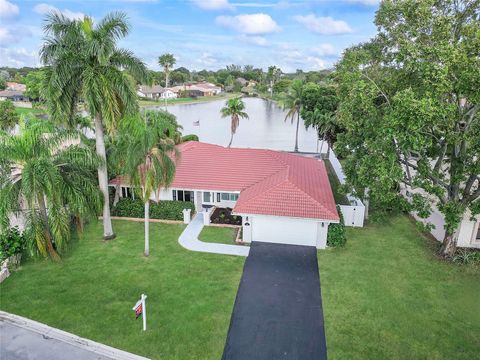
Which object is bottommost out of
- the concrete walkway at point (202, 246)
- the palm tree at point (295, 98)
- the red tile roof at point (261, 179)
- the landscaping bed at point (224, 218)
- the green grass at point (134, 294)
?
the green grass at point (134, 294)

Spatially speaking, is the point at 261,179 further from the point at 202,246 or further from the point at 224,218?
the point at 202,246

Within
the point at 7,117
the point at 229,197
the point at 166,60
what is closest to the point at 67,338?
the point at 229,197

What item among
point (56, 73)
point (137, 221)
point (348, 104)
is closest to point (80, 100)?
point (56, 73)

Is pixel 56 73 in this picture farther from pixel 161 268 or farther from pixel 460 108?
pixel 460 108

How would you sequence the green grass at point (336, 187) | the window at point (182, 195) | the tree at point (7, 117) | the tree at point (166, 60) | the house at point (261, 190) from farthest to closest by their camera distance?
1. the tree at point (166, 60)
2. the tree at point (7, 117)
3. the green grass at point (336, 187)
4. the window at point (182, 195)
5. the house at point (261, 190)

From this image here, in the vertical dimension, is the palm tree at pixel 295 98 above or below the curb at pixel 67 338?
above

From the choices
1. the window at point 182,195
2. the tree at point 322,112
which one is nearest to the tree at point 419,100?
the window at point 182,195

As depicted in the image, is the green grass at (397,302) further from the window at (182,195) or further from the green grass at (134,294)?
the window at (182,195)
